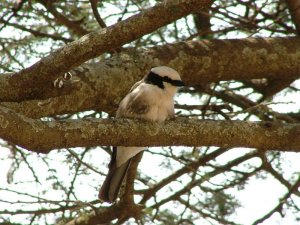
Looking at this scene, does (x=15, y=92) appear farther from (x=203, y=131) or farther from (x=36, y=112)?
(x=203, y=131)

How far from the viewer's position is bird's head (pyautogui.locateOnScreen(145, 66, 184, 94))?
15.1 ft

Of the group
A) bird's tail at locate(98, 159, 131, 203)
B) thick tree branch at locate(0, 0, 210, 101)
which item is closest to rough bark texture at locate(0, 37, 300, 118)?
bird's tail at locate(98, 159, 131, 203)

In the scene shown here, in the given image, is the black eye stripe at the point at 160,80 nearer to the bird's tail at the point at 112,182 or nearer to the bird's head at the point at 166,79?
the bird's head at the point at 166,79

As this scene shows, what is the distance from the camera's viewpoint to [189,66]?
5102mm

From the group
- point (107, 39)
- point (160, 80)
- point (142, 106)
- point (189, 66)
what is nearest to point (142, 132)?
point (107, 39)

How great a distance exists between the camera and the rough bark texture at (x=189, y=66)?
14.7ft

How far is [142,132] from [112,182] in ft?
4.32

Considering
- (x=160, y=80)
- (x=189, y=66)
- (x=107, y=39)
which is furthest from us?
(x=189, y=66)

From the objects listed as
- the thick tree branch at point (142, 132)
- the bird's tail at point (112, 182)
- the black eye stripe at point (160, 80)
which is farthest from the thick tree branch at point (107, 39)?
the bird's tail at point (112, 182)

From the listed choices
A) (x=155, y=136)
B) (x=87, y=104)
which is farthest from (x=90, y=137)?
(x=87, y=104)

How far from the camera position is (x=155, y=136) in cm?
356

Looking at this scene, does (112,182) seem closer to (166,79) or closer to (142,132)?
(166,79)

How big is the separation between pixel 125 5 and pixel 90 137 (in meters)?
2.69

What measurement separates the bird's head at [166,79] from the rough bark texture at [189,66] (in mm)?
255
